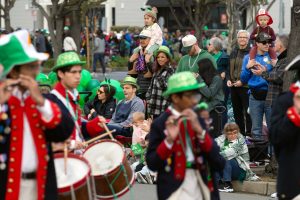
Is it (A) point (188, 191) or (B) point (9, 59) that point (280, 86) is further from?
(B) point (9, 59)

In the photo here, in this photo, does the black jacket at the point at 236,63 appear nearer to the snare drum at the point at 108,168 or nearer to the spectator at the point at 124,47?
the snare drum at the point at 108,168

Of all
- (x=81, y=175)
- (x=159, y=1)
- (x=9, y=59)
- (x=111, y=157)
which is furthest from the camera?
(x=159, y=1)

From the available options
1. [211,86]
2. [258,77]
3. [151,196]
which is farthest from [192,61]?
[151,196]

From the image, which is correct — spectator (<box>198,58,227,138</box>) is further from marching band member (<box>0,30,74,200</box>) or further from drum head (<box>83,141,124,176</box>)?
marching band member (<box>0,30,74,200</box>)

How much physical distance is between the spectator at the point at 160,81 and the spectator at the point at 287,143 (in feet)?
20.2

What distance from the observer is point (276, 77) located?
12.3 metres

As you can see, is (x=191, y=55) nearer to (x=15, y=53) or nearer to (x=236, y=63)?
(x=236, y=63)

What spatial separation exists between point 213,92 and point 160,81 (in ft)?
2.50

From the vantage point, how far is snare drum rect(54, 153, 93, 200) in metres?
6.82

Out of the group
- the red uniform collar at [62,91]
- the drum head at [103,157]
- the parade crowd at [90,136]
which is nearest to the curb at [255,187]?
the parade crowd at [90,136]

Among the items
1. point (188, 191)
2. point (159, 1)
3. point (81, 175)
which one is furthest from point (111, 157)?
point (159, 1)

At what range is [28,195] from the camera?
6.04 metres

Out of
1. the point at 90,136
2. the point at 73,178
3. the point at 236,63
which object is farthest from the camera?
the point at 236,63

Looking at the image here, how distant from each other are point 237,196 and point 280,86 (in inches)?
76.1
